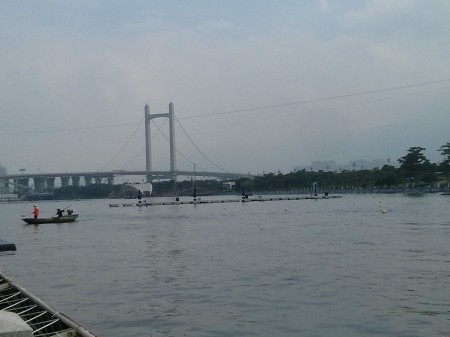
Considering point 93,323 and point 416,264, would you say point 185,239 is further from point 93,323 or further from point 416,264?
point 93,323

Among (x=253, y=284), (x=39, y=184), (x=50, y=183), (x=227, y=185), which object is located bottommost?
(x=253, y=284)

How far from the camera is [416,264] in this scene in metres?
12.9

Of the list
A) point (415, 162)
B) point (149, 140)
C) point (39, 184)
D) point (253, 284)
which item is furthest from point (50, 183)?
point (253, 284)

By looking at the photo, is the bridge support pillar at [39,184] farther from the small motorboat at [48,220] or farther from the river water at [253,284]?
the river water at [253,284]

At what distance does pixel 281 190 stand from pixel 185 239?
8651 cm

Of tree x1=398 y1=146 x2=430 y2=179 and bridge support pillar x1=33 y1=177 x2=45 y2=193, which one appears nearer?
tree x1=398 y1=146 x2=430 y2=179

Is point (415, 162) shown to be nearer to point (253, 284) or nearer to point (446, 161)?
point (446, 161)

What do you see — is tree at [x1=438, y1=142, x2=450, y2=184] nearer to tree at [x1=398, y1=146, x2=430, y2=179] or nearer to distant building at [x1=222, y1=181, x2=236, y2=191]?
tree at [x1=398, y1=146, x2=430, y2=179]

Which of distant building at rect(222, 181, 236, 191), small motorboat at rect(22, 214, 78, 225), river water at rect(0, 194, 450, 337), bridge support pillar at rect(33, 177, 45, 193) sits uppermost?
bridge support pillar at rect(33, 177, 45, 193)

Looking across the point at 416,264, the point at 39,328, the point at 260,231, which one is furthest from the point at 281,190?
the point at 39,328

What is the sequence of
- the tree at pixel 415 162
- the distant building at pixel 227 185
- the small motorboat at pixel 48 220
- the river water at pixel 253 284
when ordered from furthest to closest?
the distant building at pixel 227 185 → the tree at pixel 415 162 → the small motorboat at pixel 48 220 → the river water at pixel 253 284

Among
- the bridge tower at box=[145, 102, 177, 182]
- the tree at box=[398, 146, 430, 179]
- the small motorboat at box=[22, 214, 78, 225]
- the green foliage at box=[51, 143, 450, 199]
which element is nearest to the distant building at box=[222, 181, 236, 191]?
the green foliage at box=[51, 143, 450, 199]

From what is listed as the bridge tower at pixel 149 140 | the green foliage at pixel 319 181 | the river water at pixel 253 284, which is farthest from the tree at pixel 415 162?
the river water at pixel 253 284

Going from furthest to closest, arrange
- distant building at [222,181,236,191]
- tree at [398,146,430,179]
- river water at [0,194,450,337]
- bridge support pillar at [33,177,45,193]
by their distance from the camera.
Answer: distant building at [222,181,236,191] < bridge support pillar at [33,177,45,193] < tree at [398,146,430,179] < river water at [0,194,450,337]
